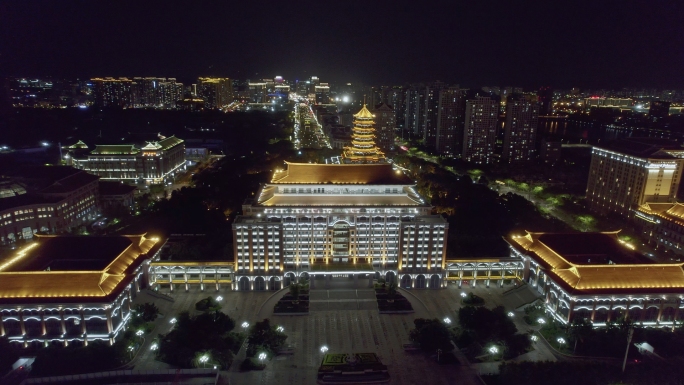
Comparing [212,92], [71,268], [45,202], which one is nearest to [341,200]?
[71,268]

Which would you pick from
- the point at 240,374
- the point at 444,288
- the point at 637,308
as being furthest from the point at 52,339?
the point at 637,308

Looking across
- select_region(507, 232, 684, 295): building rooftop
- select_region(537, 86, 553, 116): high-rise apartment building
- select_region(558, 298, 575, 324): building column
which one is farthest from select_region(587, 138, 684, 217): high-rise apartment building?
select_region(537, 86, 553, 116): high-rise apartment building

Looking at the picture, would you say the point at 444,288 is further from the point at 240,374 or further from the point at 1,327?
the point at 1,327

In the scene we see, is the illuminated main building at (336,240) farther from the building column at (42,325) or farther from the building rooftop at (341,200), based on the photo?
the building column at (42,325)

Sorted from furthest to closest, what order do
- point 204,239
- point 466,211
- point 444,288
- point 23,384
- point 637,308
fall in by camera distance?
point 466,211, point 204,239, point 444,288, point 637,308, point 23,384

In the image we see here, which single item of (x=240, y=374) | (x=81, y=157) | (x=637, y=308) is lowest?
(x=240, y=374)

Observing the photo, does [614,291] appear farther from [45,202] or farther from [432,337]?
[45,202]
